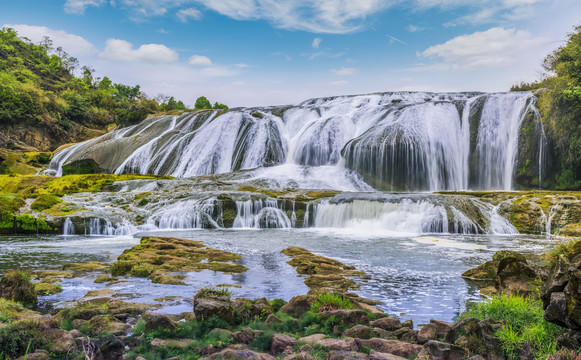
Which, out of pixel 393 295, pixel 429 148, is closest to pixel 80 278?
pixel 393 295

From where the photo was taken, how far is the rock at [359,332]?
5.31m

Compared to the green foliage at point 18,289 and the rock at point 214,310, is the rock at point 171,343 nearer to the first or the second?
the rock at point 214,310

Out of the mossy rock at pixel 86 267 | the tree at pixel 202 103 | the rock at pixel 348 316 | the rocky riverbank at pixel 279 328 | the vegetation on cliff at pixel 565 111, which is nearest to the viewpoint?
the rocky riverbank at pixel 279 328

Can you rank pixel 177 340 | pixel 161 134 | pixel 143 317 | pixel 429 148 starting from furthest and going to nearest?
1. pixel 161 134
2. pixel 429 148
3. pixel 143 317
4. pixel 177 340

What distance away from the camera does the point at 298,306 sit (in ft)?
21.3

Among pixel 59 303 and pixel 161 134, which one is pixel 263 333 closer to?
pixel 59 303

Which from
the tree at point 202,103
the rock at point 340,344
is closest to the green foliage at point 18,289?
the rock at point 340,344

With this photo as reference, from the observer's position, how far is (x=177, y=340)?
5223mm

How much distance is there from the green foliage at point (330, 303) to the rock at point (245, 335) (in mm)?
1250

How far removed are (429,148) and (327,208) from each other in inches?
476

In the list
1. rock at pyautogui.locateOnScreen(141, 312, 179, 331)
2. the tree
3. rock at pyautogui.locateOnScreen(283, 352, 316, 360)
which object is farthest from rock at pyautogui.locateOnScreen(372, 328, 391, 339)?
the tree

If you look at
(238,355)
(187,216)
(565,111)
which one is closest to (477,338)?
(238,355)

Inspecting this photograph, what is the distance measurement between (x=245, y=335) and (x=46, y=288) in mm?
5014

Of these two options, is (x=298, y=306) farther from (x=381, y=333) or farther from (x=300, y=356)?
(x=300, y=356)
